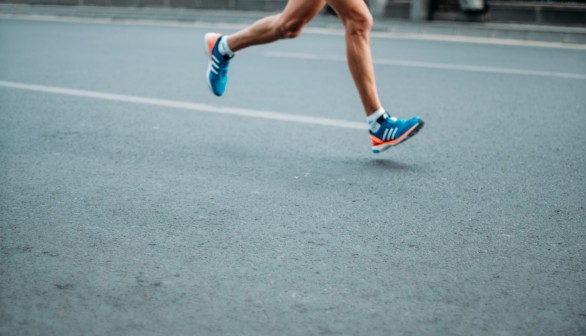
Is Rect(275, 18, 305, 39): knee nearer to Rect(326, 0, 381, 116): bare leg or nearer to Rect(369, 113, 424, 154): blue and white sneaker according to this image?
Rect(326, 0, 381, 116): bare leg

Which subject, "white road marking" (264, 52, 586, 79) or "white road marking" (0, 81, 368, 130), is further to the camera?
"white road marking" (264, 52, 586, 79)

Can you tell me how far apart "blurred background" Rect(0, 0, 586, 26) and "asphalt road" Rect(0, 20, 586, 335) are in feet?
28.8

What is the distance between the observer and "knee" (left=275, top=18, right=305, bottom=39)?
4293 millimetres

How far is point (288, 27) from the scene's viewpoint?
4.32m

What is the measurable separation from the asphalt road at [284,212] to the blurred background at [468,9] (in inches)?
346

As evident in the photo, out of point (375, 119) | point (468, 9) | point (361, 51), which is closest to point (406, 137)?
point (375, 119)

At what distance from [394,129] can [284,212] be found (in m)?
1.17

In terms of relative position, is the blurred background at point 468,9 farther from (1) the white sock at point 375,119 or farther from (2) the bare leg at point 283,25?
(1) the white sock at point 375,119

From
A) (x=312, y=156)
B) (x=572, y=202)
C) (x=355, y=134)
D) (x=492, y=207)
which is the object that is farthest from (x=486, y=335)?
(x=355, y=134)

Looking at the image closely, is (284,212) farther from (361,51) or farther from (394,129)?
(361,51)

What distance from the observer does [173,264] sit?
2480mm

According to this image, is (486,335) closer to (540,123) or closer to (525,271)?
(525,271)

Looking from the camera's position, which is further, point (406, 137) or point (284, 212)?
point (406, 137)

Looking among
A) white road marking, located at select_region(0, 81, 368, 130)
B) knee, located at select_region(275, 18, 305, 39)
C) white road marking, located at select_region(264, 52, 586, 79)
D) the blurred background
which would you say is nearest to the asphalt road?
white road marking, located at select_region(0, 81, 368, 130)
